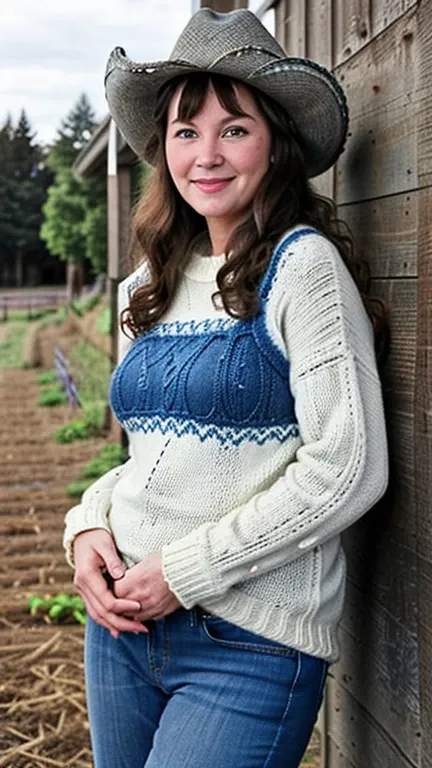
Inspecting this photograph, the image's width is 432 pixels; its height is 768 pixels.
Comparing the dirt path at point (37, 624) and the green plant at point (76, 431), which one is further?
the green plant at point (76, 431)

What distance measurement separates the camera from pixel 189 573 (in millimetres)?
1480

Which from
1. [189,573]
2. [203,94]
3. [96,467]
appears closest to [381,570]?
[189,573]

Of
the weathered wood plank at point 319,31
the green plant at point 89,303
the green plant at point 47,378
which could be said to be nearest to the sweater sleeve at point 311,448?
the weathered wood plank at point 319,31

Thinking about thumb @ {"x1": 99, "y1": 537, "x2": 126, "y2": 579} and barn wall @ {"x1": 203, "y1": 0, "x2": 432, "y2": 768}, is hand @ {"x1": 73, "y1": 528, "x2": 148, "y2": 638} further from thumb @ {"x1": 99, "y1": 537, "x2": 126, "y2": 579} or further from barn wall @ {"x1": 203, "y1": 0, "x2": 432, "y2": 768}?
barn wall @ {"x1": 203, "y1": 0, "x2": 432, "y2": 768}

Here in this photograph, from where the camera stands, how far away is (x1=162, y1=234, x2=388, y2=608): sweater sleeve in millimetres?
1431

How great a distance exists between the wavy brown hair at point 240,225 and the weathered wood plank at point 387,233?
4 centimetres

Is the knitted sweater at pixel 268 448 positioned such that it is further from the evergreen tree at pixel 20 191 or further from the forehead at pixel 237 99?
the evergreen tree at pixel 20 191

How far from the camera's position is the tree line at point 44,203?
9.52m

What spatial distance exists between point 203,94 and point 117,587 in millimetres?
682

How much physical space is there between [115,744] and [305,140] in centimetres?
91

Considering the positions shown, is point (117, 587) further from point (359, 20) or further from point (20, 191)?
point (20, 191)

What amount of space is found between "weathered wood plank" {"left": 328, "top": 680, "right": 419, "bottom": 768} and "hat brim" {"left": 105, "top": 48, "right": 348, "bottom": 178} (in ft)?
2.83

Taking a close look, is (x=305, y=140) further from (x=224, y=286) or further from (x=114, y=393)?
(x=114, y=393)

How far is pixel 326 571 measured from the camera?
1.56 meters
